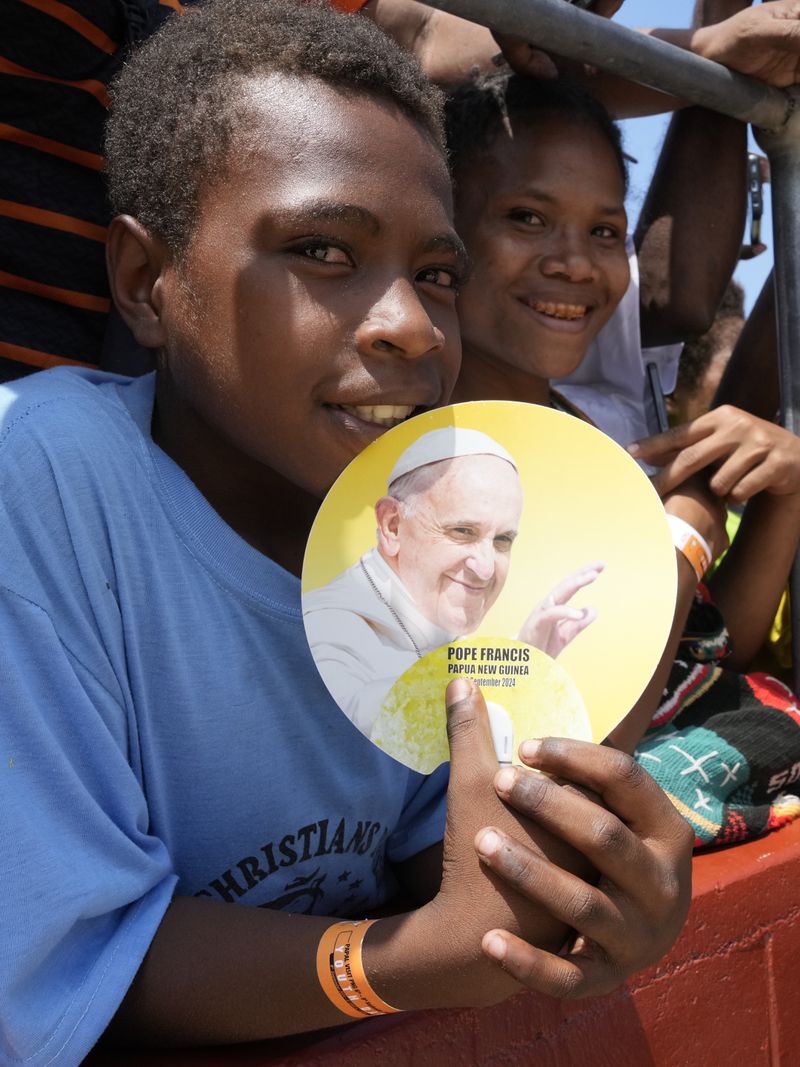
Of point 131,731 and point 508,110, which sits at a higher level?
point 508,110

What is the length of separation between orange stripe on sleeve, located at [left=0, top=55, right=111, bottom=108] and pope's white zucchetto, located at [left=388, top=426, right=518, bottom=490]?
2.60ft

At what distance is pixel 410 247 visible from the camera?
1.14m

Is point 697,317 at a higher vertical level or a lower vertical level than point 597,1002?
higher

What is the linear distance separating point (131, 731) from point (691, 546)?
2.96ft

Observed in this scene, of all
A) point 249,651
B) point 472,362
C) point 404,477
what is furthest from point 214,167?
point 472,362

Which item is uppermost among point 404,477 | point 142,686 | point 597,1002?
point 404,477

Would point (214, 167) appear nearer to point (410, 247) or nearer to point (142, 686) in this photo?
point (410, 247)

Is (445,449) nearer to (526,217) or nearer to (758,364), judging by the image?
(526,217)

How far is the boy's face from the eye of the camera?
1086 millimetres

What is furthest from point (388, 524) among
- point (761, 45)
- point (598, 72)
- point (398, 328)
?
point (598, 72)

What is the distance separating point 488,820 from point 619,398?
1.55 m

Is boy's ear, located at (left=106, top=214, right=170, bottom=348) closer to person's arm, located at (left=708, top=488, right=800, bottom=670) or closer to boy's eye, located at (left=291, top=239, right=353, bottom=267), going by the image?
boy's eye, located at (left=291, top=239, right=353, bottom=267)

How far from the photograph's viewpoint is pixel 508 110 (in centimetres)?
188

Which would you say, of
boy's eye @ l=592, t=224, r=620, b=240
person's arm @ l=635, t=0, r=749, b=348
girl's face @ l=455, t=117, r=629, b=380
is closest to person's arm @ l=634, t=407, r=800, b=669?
girl's face @ l=455, t=117, r=629, b=380
